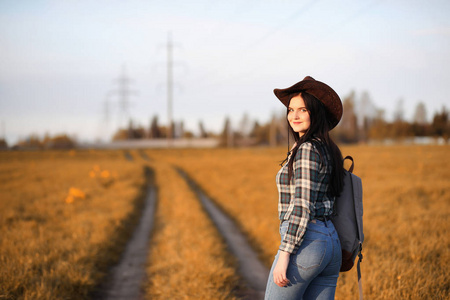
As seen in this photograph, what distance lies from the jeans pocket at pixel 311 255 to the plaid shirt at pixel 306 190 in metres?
0.07

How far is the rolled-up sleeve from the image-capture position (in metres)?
2.30

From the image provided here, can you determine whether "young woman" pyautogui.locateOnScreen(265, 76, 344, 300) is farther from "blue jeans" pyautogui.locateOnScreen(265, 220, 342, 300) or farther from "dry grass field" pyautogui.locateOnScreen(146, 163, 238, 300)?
"dry grass field" pyautogui.locateOnScreen(146, 163, 238, 300)

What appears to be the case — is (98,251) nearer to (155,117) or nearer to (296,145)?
(296,145)

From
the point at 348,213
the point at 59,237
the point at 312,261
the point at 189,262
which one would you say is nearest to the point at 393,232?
the point at 189,262

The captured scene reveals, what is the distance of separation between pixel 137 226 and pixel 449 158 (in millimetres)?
23004

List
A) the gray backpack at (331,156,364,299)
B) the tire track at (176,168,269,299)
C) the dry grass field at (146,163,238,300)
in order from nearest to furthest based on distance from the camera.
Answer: the gray backpack at (331,156,364,299)
the dry grass field at (146,163,238,300)
the tire track at (176,168,269,299)

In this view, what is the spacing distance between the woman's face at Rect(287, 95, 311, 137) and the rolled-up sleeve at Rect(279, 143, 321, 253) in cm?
24

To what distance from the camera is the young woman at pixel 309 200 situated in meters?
2.32

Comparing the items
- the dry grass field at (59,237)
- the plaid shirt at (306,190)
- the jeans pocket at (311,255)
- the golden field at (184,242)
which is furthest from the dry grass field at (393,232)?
the dry grass field at (59,237)

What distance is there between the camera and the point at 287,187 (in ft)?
8.09

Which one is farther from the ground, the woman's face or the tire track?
the woman's face

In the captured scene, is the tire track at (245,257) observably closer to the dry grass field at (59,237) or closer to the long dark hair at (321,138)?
the dry grass field at (59,237)

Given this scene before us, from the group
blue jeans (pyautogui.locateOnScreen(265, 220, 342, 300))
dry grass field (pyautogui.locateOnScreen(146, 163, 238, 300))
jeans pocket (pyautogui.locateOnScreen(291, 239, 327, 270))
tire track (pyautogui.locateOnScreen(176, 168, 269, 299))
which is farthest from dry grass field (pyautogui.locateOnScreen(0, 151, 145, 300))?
jeans pocket (pyautogui.locateOnScreen(291, 239, 327, 270))

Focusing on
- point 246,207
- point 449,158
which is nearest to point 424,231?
point 246,207
